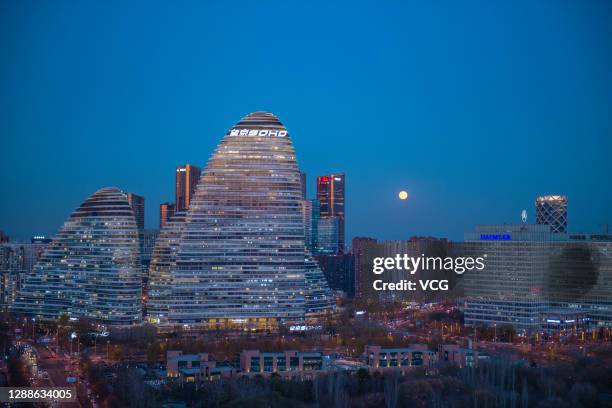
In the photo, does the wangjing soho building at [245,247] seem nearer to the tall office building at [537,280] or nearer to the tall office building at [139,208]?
the tall office building at [537,280]

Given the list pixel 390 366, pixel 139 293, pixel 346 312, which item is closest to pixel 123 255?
pixel 139 293

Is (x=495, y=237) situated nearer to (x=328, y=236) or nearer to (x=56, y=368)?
(x=56, y=368)

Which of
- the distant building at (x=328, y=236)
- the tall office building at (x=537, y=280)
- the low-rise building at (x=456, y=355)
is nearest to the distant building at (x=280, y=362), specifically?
the low-rise building at (x=456, y=355)

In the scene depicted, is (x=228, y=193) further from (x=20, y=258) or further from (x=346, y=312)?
(x=20, y=258)

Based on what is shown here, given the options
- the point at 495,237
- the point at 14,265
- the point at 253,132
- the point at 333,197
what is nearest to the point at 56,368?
the point at 253,132

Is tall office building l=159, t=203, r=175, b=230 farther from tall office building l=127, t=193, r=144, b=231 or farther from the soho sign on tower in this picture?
the soho sign on tower

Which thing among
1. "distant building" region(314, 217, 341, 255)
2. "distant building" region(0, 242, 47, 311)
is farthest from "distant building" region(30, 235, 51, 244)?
"distant building" region(314, 217, 341, 255)
